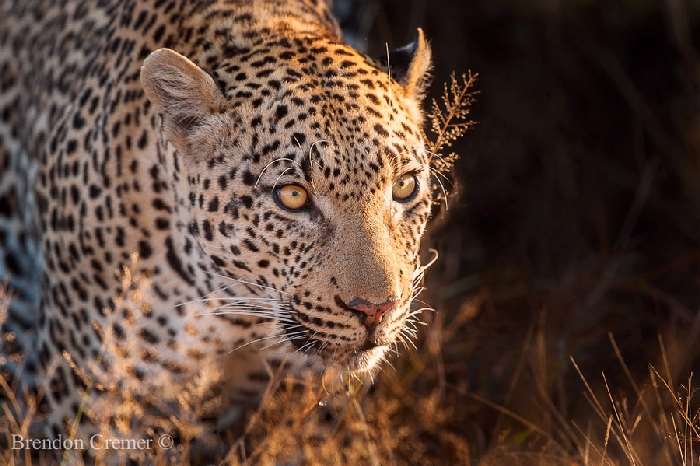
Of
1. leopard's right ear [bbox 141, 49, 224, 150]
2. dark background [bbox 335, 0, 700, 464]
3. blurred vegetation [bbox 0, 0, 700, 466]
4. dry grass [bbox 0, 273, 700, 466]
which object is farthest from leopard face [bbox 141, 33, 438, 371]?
dark background [bbox 335, 0, 700, 464]

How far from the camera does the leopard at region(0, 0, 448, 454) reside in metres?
4.48

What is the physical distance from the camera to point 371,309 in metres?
4.35

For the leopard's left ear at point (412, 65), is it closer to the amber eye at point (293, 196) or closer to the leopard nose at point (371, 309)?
the amber eye at point (293, 196)

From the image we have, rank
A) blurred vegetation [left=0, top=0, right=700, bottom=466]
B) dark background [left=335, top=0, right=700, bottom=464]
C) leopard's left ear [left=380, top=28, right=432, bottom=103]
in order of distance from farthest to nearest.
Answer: dark background [left=335, top=0, right=700, bottom=464]
blurred vegetation [left=0, top=0, right=700, bottom=466]
leopard's left ear [left=380, top=28, right=432, bottom=103]

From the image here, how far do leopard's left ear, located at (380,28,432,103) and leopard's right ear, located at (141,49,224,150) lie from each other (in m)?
0.85

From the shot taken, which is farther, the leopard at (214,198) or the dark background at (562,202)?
the dark background at (562,202)

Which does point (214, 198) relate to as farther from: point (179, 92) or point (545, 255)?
point (545, 255)

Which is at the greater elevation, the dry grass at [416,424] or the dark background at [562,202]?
the dark background at [562,202]

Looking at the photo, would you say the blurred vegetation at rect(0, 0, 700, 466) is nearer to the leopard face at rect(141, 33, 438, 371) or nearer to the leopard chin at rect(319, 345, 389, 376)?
the leopard chin at rect(319, 345, 389, 376)

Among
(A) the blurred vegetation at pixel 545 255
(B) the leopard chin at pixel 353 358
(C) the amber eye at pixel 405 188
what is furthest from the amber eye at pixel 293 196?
(A) the blurred vegetation at pixel 545 255

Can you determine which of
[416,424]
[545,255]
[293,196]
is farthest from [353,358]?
[545,255]

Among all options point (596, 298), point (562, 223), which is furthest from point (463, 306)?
point (562, 223)

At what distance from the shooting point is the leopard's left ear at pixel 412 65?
512cm

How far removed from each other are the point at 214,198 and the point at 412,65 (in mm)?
1121
